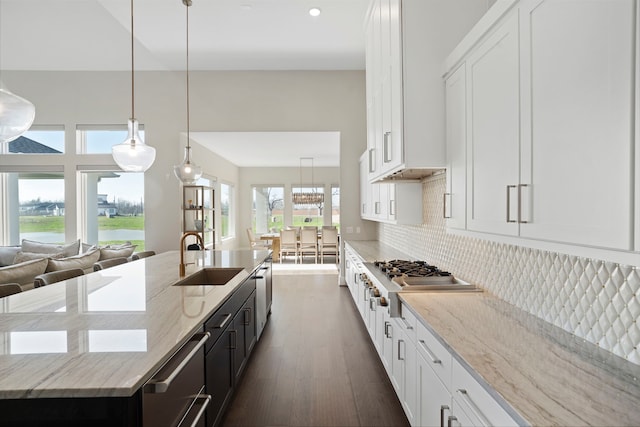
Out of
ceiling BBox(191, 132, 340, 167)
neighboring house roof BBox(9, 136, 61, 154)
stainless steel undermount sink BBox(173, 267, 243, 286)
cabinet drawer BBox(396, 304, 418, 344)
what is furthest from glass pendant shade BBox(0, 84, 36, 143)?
neighboring house roof BBox(9, 136, 61, 154)

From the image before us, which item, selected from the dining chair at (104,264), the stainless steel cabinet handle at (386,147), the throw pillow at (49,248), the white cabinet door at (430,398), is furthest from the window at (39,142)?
the white cabinet door at (430,398)

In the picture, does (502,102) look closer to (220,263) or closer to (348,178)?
(220,263)

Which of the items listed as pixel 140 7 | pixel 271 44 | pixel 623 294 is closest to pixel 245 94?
pixel 271 44

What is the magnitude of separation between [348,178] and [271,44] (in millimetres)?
2449

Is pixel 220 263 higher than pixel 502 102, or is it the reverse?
pixel 502 102

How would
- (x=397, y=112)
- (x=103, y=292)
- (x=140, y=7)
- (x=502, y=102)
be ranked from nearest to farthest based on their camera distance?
(x=502, y=102) < (x=103, y=292) < (x=397, y=112) < (x=140, y=7)

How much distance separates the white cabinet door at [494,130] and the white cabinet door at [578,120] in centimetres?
7

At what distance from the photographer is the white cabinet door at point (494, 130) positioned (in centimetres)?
136

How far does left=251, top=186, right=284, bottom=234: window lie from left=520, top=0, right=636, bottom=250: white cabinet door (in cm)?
995

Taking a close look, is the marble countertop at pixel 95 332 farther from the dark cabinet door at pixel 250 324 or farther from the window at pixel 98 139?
the window at pixel 98 139

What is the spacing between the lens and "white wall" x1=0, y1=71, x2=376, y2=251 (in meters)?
5.76

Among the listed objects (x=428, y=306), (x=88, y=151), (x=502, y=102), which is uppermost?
(x=88, y=151)

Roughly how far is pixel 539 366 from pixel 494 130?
99cm

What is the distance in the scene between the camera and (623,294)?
1147mm
